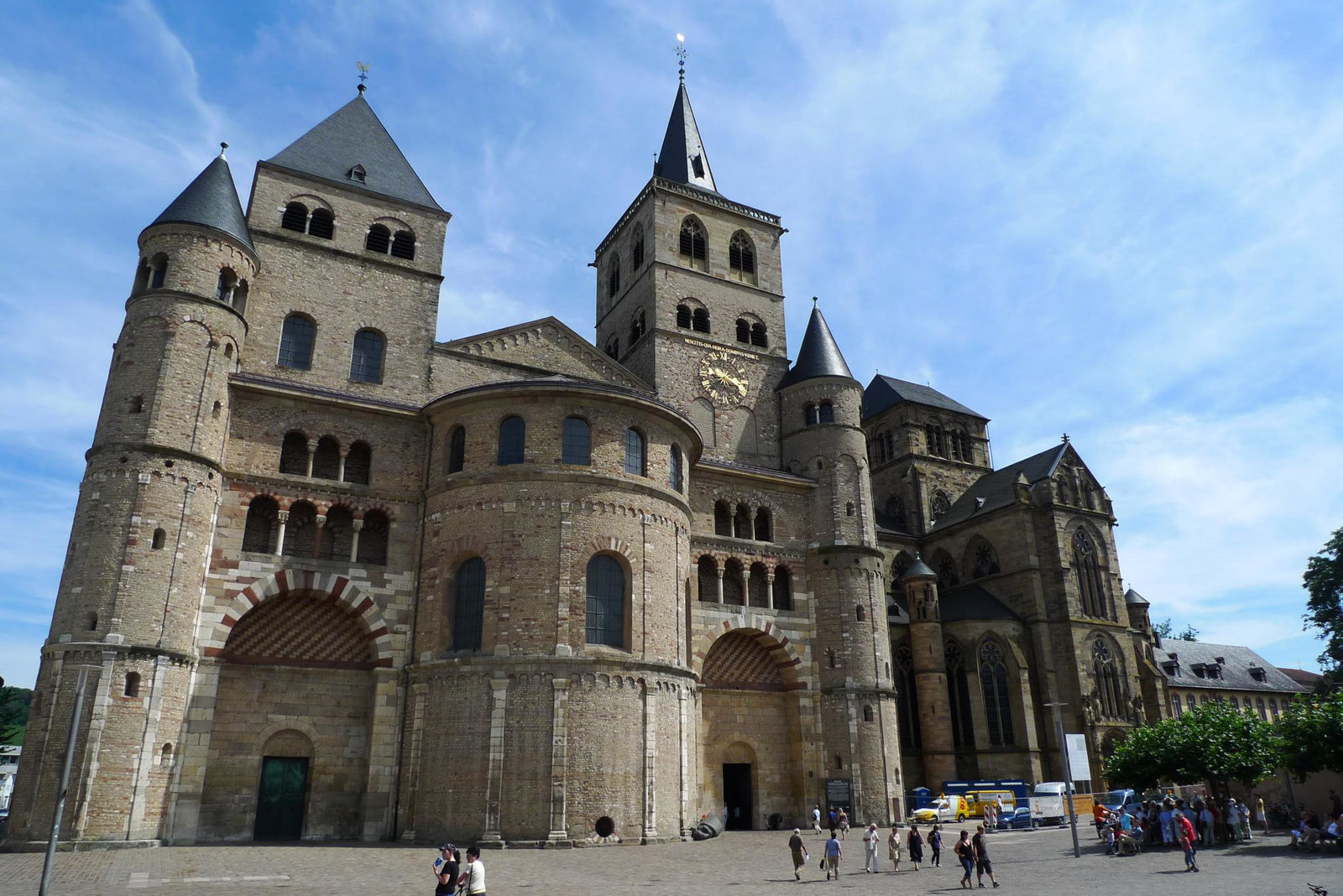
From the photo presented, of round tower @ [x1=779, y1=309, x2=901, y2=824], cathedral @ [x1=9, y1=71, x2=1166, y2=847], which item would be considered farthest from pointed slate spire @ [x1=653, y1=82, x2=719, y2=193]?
round tower @ [x1=779, y1=309, x2=901, y2=824]

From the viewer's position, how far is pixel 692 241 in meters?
45.4

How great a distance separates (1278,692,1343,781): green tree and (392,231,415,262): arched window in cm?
3368

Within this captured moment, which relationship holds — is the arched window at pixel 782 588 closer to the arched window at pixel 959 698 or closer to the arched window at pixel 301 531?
the arched window at pixel 959 698

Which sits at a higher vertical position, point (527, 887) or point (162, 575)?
point (162, 575)

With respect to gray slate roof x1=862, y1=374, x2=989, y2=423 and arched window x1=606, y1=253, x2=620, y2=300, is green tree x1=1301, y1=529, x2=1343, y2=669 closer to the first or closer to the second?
gray slate roof x1=862, y1=374, x2=989, y2=423

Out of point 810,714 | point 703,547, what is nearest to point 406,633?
point 703,547

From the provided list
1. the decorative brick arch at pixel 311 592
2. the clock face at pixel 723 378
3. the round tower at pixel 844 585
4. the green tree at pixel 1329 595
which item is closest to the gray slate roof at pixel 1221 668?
the green tree at pixel 1329 595

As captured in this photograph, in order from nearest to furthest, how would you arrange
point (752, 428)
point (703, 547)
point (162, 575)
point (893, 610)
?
point (162, 575)
point (703, 547)
point (752, 428)
point (893, 610)

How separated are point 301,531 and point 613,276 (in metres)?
25.9

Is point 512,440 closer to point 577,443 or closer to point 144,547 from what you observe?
point 577,443

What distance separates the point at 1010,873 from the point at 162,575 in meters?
23.0

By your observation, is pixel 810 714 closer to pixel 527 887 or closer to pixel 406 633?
pixel 406 633

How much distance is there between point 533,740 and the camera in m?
25.2

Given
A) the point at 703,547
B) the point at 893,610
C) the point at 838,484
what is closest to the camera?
the point at 703,547
